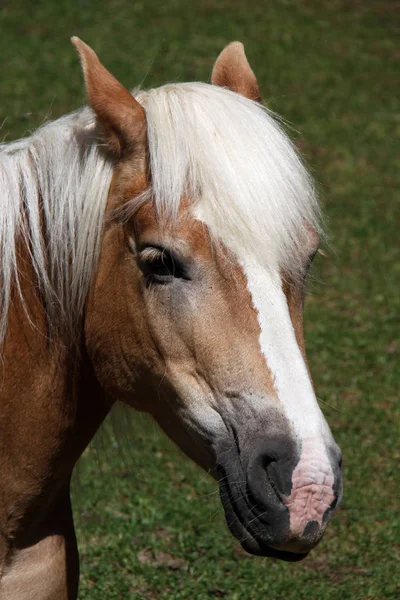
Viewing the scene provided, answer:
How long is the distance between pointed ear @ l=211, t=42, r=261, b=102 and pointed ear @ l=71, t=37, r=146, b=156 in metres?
0.52

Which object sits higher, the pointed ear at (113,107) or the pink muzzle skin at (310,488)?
the pointed ear at (113,107)

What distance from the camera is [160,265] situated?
2625mm

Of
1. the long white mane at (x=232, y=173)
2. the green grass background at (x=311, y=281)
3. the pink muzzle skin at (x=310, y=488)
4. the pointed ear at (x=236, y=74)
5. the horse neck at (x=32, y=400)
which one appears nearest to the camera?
the pink muzzle skin at (x=310, y=488)

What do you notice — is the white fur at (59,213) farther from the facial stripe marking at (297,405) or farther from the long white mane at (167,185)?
the facial stripe marking at (297,405)

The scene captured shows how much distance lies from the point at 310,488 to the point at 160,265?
75 centimetres

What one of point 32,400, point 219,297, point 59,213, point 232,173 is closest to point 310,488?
point 219,297

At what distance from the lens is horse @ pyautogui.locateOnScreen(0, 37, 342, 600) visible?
7.88 feet

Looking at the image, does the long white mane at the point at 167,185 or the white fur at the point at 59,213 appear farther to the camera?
the white fur at the point at 59,213

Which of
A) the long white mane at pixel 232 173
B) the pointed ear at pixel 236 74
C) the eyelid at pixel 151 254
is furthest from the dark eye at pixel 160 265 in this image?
the pointed ear at pixel 236 74

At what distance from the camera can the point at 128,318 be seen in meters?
2.72

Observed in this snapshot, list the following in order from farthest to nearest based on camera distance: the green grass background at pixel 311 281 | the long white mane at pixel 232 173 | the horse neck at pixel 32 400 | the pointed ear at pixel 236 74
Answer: the green grass background at pixel 311 281
the pointed ear at pixel 236 74
the horse neck at pixel 32 400
the long white mane at pixel 232 173

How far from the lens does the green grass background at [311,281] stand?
14.6 feet

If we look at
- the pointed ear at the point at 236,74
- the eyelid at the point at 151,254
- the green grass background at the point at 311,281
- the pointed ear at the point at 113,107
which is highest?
the pointed ear at the point at 113,107

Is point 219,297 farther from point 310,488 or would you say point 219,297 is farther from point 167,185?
point 310,488
